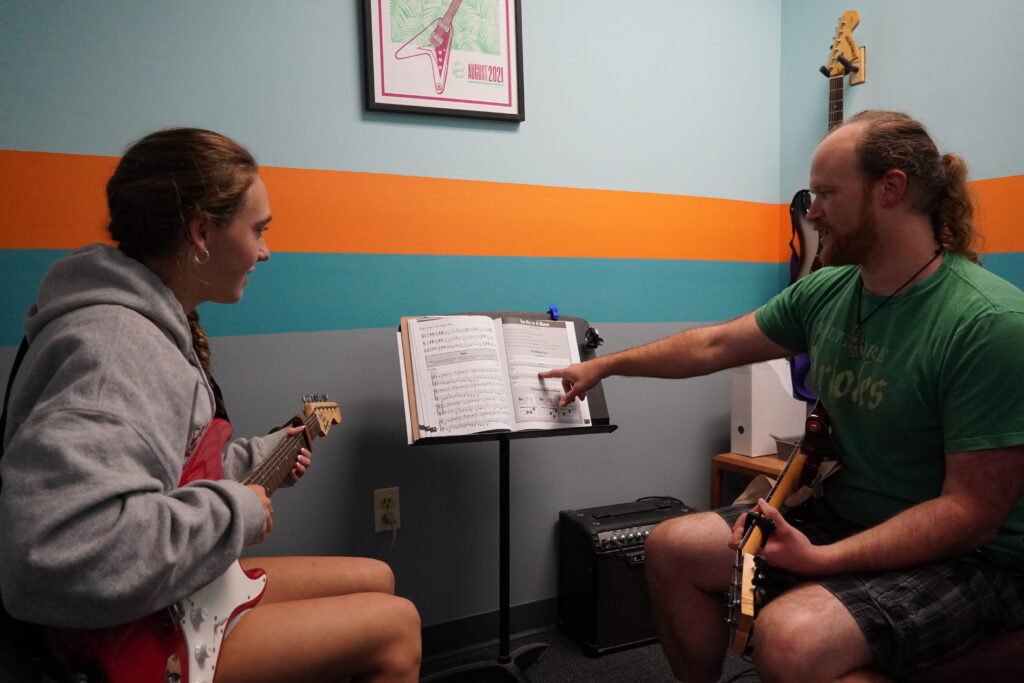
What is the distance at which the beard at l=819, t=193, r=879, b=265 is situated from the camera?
1.23 metres

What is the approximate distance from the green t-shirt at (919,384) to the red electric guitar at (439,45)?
1.19 m

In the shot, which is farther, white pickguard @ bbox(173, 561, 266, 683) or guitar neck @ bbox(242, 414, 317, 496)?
guitar neck @ bbox(242, 414, 317, 496)

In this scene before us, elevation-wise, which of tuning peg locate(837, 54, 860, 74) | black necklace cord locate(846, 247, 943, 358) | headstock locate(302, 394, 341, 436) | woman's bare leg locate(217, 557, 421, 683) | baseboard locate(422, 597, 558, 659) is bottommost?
baseboard locate(422, 597, 558, 659)

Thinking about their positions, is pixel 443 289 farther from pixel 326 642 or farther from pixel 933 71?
pixel 933 71

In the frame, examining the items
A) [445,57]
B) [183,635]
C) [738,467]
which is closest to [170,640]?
[183,635]

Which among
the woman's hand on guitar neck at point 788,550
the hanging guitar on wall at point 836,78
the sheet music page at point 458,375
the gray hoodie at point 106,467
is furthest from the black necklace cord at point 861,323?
the gray hoodie at point 106,467

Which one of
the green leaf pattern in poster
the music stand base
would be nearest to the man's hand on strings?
the music stand base

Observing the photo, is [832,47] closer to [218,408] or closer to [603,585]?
[603,585]

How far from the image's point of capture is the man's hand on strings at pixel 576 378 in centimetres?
158

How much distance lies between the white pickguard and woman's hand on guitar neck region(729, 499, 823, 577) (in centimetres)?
84

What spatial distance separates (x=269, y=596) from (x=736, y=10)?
7.74ft

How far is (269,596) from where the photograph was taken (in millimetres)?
1198

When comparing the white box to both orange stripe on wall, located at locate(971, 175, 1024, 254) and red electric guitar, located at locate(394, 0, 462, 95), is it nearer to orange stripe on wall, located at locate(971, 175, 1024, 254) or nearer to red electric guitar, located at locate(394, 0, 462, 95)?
orange stripe on wall, located at locate(971, 175, 1024, 254)

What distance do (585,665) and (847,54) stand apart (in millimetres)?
2118
